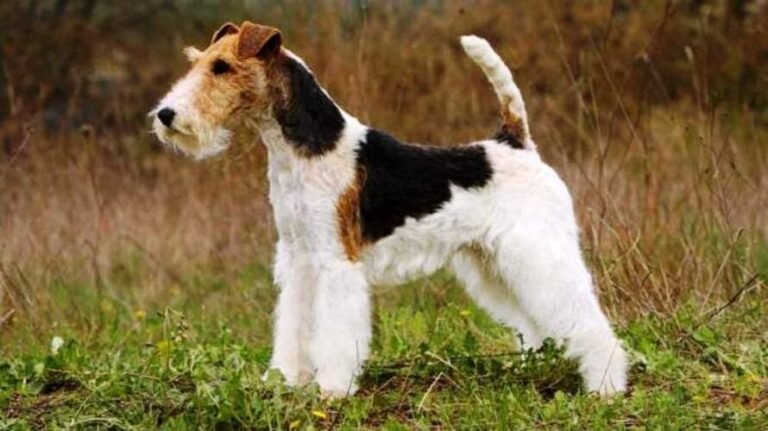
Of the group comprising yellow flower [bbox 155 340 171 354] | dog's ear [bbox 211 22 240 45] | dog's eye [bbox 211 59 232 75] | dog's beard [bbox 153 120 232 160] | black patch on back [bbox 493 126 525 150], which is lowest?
yellow flower [bbox 155 340 171 354]

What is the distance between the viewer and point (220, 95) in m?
5.56

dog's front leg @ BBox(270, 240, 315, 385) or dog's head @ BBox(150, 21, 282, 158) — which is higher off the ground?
dog's head @ BBox(150, 21, 282, 158)

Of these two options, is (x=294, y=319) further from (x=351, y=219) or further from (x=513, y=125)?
(x=513, y=125)

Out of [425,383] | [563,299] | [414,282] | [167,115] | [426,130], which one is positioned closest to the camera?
[167,115]

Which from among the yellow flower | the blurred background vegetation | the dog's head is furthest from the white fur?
the blurred background vegetation

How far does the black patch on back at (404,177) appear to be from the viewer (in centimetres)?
582

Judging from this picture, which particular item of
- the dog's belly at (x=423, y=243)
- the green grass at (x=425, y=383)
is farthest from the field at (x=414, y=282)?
the dog's belly at (x=423, y=243)

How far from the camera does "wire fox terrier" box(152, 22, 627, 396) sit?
220 inches

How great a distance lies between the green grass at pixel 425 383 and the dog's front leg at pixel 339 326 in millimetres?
108

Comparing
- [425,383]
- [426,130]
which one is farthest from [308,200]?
[426,130]

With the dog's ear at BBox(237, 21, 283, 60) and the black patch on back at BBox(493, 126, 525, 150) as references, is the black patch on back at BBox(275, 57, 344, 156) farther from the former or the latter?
the black patch on back at BBox(493, 126, 525, 150)

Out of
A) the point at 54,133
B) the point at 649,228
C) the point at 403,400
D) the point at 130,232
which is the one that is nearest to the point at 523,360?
the point at 403,400

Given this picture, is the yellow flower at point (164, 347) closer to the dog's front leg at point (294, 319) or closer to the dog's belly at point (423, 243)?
the dog's front leg at point (294, 319)

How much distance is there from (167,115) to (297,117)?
64 cm
